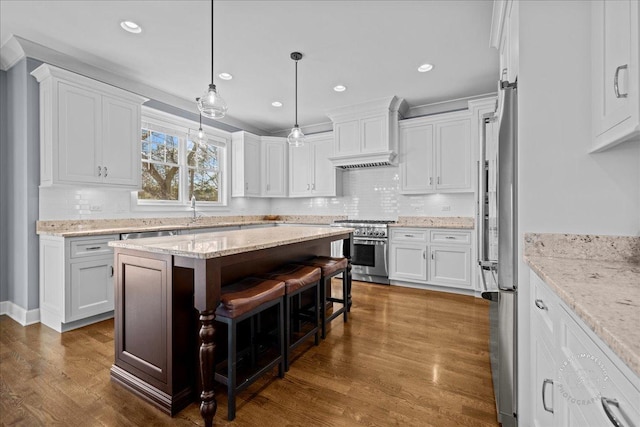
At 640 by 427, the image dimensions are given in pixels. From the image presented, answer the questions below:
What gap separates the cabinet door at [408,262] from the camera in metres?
4.27

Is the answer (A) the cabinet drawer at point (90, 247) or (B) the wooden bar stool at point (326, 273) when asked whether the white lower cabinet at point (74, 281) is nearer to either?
(A) the cabinet drawer at point (90, 247)

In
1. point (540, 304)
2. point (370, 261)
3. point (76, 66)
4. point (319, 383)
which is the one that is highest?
point (76, 66)

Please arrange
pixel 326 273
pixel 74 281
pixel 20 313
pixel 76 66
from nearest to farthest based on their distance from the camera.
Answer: pixel 326 273 < pixel 74 281 < pixel 20 313 < pixel 76 66

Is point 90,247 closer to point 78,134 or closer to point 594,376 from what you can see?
point 78,134

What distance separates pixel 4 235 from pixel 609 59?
197 inches

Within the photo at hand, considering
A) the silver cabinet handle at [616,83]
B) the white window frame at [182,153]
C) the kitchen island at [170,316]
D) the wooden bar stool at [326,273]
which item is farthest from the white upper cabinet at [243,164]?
the silver cabinet handle at [616,83]

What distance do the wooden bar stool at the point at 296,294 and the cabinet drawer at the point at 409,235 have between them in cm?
191

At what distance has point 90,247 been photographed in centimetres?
298

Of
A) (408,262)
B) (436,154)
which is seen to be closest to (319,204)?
(408,262)

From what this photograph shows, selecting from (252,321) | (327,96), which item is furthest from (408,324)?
(327,96)

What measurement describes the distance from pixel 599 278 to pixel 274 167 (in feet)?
17.2

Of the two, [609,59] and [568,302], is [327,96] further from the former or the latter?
[568,302]

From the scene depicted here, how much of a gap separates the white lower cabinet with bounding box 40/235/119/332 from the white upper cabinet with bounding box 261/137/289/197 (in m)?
3.01

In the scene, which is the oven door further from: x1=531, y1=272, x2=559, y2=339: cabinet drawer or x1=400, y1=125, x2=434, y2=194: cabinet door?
x1=531, y1=272, x2=559, y2=339: cabinet drawer
